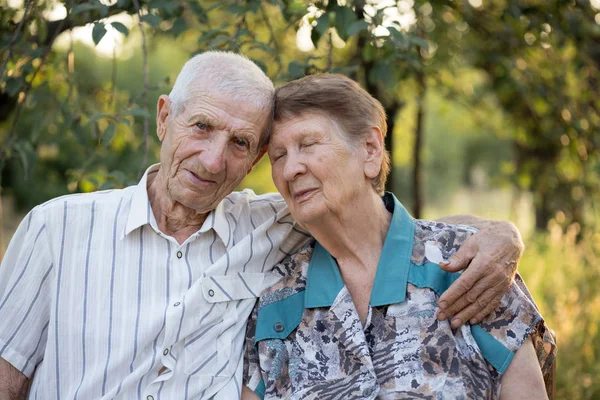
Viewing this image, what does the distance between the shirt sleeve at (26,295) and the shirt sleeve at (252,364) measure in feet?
2.23

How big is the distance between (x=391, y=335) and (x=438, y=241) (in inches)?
14.5

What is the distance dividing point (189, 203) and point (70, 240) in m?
0.42

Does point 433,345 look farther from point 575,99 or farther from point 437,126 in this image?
point 437,126

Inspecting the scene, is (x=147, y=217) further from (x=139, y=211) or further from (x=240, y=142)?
(x=240, y=142)

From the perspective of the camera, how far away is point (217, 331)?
7.74 ft

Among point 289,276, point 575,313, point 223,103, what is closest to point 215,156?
point 223,103

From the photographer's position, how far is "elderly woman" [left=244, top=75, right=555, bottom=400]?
2.20 meters

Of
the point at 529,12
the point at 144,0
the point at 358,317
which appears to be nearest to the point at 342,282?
the point at 358,317

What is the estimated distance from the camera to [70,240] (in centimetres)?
235

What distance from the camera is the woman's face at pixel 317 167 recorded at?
2.29m

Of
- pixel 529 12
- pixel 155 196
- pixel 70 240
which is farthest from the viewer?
pixel 529 12

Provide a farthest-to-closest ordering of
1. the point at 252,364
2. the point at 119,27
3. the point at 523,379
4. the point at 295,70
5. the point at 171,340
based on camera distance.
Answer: the point at 295,70, the point at 119,27, the point at 252,364, the point at 171,340, the point at 523,379

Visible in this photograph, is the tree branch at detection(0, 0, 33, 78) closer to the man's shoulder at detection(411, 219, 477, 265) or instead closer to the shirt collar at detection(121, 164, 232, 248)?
the shirt collar at detection(121, 164, 232, 248)

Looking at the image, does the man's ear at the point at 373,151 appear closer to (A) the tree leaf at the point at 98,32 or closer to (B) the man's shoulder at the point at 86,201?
(B) the man's shoulder at the point at 86,201
